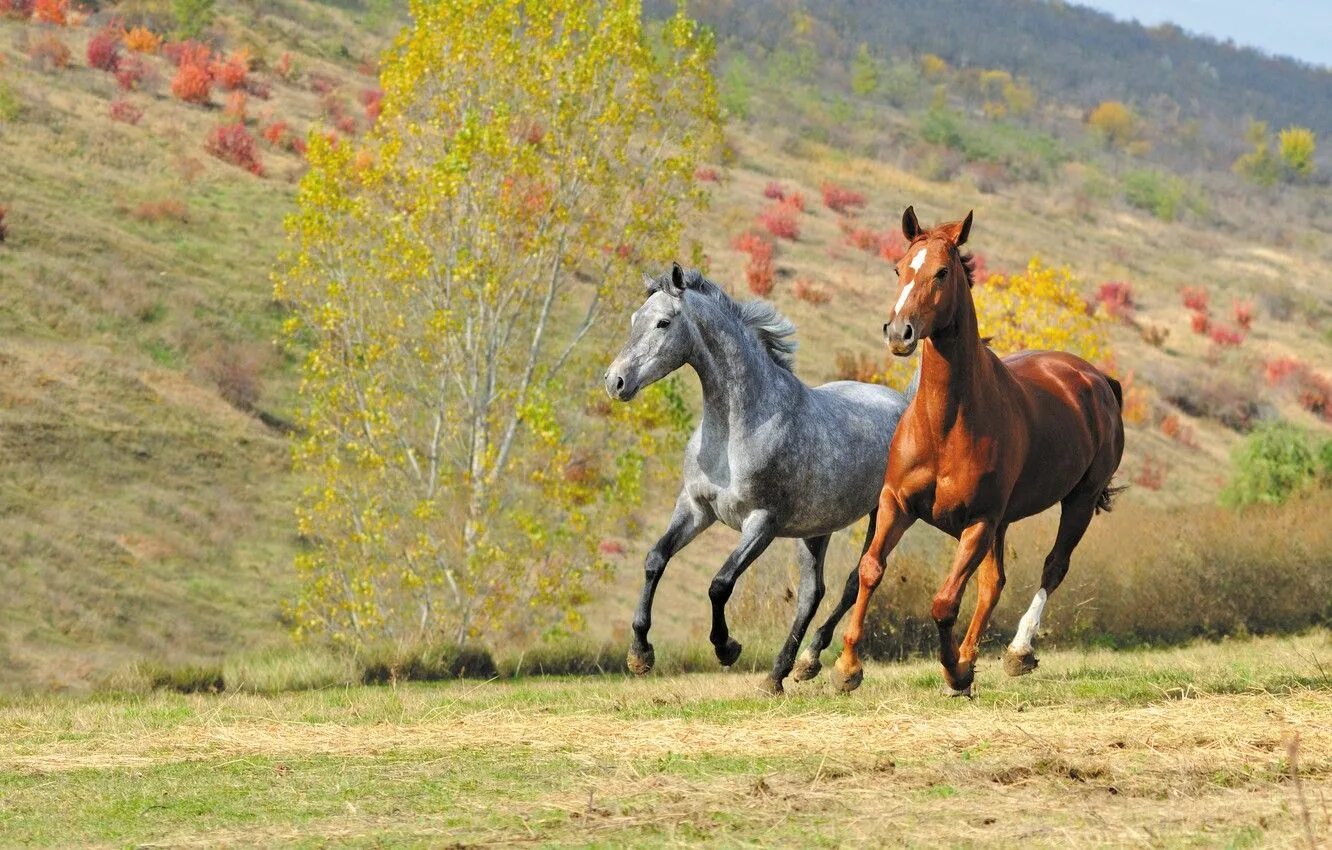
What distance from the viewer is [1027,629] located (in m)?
11.6

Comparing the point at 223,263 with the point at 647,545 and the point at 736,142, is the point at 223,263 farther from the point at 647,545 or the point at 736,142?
the point at 736,142

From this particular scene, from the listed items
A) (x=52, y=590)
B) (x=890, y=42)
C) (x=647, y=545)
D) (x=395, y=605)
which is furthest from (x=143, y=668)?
(x=890, y=42)

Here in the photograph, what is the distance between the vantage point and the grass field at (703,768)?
21.9 ft

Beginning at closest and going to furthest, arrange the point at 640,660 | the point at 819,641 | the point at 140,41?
the point at 640,660
the point at 819,641
the point at 140,41

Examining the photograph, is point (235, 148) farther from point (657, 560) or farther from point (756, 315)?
point (657, 560)

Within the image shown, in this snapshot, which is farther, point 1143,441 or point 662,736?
point 1143,441

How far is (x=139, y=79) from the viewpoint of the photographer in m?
53.6

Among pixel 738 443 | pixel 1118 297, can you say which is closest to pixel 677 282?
pixel 738 443

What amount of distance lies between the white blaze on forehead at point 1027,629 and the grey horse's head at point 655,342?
9.85 feet

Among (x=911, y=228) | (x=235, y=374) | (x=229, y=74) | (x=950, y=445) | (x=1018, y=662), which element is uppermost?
(x=911, y=228)

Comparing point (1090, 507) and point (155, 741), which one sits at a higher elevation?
point (1090, 507)

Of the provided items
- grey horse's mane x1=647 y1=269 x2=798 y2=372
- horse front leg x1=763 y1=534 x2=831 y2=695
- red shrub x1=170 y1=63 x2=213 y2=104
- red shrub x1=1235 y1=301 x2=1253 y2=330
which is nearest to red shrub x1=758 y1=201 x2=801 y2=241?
red shrub x1=170 y1=63 x2=213 y2=104

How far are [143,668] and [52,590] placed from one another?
1131 centimetres

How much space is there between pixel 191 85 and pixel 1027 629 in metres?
47.1
